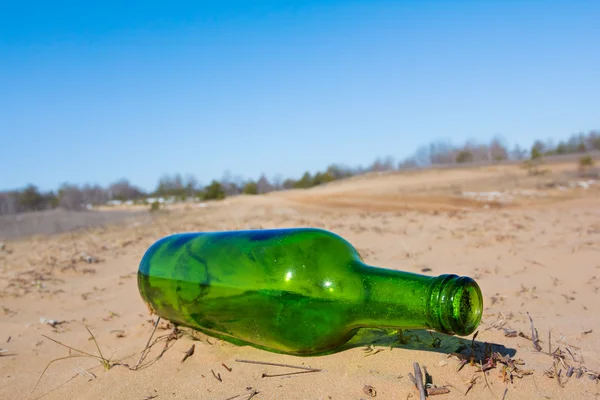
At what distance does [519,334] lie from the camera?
185 centimetres

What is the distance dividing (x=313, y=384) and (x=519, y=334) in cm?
87

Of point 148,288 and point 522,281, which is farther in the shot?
point 522,281

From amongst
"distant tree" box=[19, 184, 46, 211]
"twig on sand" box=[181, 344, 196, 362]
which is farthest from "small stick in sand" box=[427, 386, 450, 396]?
"distant tree" box=[19, 184, 46, 211]

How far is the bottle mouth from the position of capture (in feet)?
4.18

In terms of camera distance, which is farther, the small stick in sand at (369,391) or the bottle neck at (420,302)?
the small stick in sand at (369,391)

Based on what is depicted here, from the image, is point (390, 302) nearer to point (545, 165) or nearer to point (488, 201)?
point (488, 201)

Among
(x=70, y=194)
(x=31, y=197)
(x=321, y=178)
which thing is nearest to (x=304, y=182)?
(x=321, y=178)

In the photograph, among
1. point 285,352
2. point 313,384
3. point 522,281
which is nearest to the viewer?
point 313,384

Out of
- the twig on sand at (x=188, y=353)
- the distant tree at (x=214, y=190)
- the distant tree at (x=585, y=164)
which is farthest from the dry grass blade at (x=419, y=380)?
the distant tree at (x=214, y=190)

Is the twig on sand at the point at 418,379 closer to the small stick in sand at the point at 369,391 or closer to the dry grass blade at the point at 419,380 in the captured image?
the dry grass blade at the point at 419,380

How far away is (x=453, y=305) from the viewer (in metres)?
1.27

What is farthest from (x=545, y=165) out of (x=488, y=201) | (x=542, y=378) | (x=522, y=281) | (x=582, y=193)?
(x=542, y=378)

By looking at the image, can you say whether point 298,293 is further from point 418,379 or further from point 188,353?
point 188,353

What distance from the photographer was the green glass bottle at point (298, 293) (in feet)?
4.38
